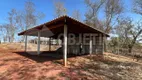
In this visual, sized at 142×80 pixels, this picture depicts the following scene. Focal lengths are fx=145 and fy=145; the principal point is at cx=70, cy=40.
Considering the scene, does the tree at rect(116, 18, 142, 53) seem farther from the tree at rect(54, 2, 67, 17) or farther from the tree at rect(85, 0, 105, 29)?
the tree at rect(54, 2, 67, 17)

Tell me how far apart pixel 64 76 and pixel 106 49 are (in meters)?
17.1

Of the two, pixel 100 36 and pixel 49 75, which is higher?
pixel 100 36

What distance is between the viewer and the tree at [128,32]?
2414 cm

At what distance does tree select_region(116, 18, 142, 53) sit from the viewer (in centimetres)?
2414

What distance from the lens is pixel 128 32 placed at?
26.1m

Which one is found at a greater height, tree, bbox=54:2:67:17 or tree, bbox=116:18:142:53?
tree, bbox=54:2:67:17

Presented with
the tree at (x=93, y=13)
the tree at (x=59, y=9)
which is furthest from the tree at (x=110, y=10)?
the tree at (x=59, y=9)

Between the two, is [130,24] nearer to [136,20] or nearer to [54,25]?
[136,20]

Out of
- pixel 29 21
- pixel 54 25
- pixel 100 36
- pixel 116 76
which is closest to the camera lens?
pixel 116 76

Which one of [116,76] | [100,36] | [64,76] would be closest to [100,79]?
[116,76]

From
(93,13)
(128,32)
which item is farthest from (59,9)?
(128,32)

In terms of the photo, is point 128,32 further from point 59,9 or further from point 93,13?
point 59,9

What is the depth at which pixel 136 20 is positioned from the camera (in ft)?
83.7

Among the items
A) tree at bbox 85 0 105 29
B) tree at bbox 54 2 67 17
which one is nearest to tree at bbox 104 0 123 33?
tree at bbox 85 0 105 29
